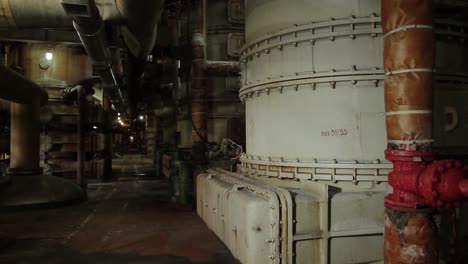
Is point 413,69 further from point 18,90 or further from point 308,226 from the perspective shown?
point 18,90

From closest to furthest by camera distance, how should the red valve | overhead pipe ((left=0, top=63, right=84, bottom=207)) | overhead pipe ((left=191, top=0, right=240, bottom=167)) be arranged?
the red valve → overhead pipe ((left=0, top=63, right=84, bottom=207)) → overhead pipe ((left=191, top=0, right=240, bottom=167))

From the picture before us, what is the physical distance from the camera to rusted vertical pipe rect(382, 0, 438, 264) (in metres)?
3.31

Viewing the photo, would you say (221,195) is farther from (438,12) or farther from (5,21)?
(5,21)

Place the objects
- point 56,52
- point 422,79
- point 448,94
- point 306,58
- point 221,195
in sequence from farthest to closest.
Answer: point 56,52 < point 221,195 < point 306,58 < point 448,94 < point 422,79

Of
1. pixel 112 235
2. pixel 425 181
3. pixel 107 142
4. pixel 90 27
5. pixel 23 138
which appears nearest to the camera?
pixel 425 181

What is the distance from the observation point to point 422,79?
334cm

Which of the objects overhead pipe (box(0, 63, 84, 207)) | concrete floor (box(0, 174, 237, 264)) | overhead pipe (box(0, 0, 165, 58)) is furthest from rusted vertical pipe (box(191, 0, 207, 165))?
overhead pipe (box(0, 63, 84, 207))

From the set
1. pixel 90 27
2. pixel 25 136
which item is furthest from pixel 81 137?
pixel 90 27

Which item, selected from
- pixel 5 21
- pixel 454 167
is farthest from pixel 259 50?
pixel 5 21

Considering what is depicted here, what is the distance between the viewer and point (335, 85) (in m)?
5.35

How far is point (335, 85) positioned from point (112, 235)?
5383mm

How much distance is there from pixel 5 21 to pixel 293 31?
18.0 ft

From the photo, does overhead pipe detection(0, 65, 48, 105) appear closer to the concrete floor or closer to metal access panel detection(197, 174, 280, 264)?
the concrete floor

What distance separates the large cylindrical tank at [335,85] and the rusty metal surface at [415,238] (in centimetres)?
181
